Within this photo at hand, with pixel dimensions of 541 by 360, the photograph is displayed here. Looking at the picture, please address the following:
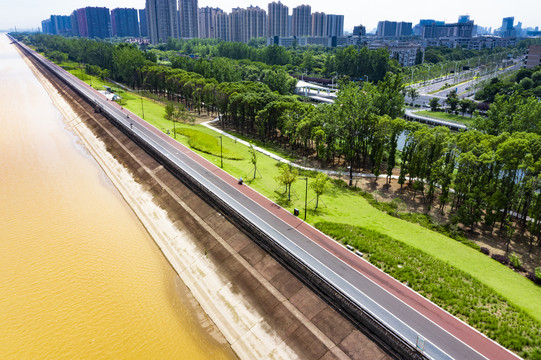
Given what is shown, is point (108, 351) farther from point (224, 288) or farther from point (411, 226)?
point (411, 226)

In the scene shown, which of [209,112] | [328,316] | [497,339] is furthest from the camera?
[209,112]

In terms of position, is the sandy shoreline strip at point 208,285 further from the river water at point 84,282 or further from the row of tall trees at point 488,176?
the row of tall trees at point 488,176

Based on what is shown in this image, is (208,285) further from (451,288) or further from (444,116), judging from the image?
(444,116)

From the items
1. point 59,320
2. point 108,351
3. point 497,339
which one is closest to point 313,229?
point 497,339

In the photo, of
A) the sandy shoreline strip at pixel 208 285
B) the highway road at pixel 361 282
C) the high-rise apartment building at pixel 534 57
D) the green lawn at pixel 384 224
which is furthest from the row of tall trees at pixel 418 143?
the high-rise apartment building at pixel 534 57

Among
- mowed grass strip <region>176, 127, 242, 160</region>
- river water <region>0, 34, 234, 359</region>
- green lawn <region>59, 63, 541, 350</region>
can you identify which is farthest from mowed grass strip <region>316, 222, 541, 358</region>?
mowed grass strip <region>176, 127, 242, 160</region>

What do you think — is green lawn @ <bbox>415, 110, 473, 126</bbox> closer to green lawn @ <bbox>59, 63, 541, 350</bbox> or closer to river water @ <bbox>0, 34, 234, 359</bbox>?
green lawn @ <bbox>59, 63, 541, 350</bbox>
